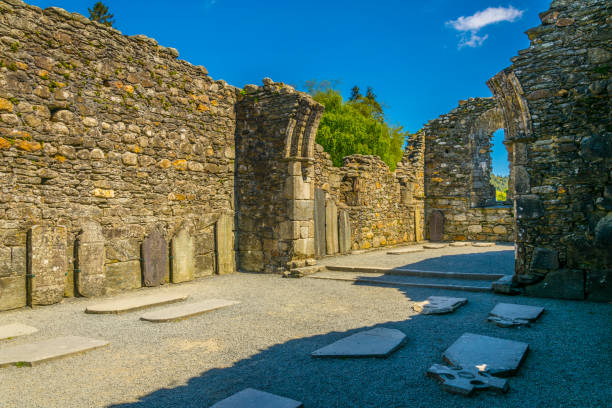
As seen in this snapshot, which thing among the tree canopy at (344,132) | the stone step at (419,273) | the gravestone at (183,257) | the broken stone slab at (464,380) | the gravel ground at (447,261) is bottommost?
the broken stone slab at (464,380)

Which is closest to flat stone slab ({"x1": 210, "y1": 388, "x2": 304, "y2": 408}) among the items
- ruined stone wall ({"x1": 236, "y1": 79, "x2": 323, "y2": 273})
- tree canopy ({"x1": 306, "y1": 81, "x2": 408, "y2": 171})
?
ruined stone wall ({"x1": 236, "y1": 79, "x2": 323, "y2": 273})

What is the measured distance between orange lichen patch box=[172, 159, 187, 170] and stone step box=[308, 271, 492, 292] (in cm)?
345

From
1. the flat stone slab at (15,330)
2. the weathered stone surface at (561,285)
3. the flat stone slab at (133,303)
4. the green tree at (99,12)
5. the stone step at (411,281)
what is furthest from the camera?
the green tree at (99,12)

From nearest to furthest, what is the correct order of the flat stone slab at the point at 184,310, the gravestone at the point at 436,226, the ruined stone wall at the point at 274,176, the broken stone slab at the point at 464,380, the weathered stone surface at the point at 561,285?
1. the broken stone slab at the point at 464,380
2. the flat stone slab at the point at 184,310
3. the weathered stone surface at the point at 561,285
4. the ruined stone wall at the point at 274,176
5. the gravestone at the point at 436,226

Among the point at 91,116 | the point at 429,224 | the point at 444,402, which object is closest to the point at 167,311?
the point at 91,116

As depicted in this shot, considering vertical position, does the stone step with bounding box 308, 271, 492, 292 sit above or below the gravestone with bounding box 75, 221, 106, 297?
below

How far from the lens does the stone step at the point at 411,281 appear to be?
267 inches

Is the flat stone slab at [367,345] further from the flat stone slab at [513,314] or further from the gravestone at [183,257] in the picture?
the gravestone at [183,257]

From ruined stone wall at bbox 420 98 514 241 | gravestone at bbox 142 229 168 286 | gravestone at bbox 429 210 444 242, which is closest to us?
gravestone at bbox 142 229 168 286

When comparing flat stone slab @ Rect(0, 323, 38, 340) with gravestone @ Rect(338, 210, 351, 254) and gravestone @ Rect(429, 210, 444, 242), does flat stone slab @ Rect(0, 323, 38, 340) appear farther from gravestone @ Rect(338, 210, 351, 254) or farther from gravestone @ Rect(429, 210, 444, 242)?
gravestone @ Rect(429, 210, 444, 242)

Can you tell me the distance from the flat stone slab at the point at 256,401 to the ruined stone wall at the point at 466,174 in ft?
44.4

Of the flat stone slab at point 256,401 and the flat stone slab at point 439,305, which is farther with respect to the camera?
the flat stone slab at point 439,305

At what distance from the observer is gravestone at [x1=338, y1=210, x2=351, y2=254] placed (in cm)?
1165

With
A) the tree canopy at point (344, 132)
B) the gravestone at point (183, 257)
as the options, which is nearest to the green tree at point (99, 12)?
the tree canopy at point (344, 132)
